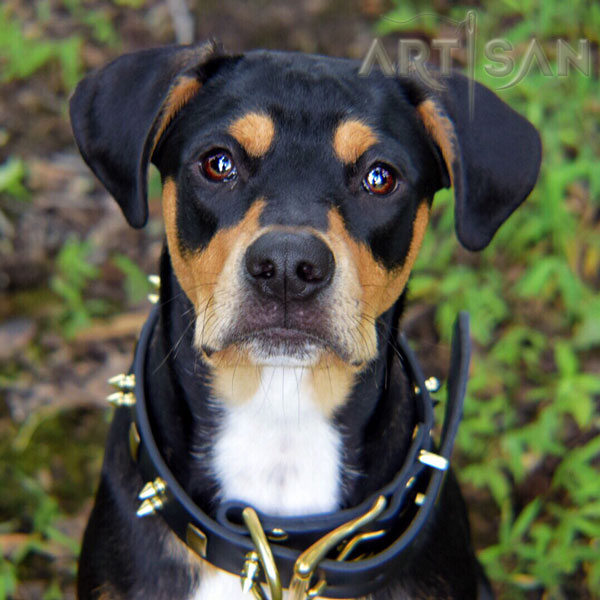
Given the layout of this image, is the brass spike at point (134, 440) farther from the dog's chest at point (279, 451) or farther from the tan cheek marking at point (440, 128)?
the tan cheek marking at point (440, 128)

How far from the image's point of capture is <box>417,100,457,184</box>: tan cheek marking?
2840 millimetres

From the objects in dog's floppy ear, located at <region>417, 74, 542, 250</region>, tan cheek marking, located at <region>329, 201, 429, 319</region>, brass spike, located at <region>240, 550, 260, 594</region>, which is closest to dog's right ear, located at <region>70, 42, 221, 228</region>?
tan cheek marking, located at <region>329, 201, 429, 319</region>

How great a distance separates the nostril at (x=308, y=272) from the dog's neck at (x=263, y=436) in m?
0.45

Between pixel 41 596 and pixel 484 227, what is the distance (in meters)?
2.61

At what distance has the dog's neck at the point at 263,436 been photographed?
9.32 ft

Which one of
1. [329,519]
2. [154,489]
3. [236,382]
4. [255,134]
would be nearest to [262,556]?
[329,519]

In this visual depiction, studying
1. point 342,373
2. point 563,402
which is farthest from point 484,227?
point 563,402

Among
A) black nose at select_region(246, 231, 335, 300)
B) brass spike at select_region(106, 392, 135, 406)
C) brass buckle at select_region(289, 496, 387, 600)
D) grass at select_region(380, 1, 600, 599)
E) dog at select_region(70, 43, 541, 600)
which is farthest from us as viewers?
grass at select_region(380, 1, 600, 599)

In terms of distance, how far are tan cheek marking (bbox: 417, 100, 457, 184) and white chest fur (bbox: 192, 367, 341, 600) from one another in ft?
2.74

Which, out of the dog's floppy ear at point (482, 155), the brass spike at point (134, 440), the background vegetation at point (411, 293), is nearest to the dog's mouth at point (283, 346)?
the brass spike at point (134, 440)

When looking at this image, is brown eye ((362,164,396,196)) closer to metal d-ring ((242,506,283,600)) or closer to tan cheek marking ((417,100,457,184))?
tan cheek marking ((417,100,457,184))

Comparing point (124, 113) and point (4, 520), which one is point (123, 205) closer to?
point (124, 113)

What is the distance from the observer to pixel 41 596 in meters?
3.98

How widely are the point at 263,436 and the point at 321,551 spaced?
46 centimetres
